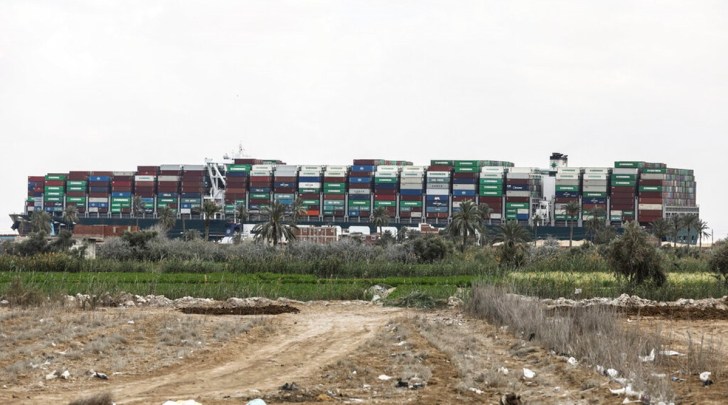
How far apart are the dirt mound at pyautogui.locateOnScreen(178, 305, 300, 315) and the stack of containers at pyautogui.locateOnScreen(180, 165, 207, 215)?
15079 centimetres

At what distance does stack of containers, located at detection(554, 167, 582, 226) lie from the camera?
170m

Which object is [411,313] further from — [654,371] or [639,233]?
[654,371]

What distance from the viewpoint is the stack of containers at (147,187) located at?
7269 inches


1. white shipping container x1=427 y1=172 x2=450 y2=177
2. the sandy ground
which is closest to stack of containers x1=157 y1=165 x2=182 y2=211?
white shipping container x1=427 y1=172 x2=450 y2=177

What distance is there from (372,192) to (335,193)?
667cm

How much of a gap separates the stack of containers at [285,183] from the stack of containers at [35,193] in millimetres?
43299

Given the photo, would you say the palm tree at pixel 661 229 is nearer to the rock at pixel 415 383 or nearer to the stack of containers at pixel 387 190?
the stack of containers at pixel 387 190

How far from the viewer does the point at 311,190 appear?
184 meters

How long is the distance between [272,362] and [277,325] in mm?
7508

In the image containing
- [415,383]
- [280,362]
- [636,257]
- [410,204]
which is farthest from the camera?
[410,204]

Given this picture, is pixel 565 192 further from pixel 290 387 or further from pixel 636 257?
pixel 290 387

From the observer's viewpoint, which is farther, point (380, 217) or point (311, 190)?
point (311, 190)

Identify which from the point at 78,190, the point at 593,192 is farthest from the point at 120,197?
the point at 593,192

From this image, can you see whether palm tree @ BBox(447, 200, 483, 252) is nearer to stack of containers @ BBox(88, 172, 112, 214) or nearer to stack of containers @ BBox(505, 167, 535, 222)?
stack of containers @ BBox(505, 167, 535, 222)
